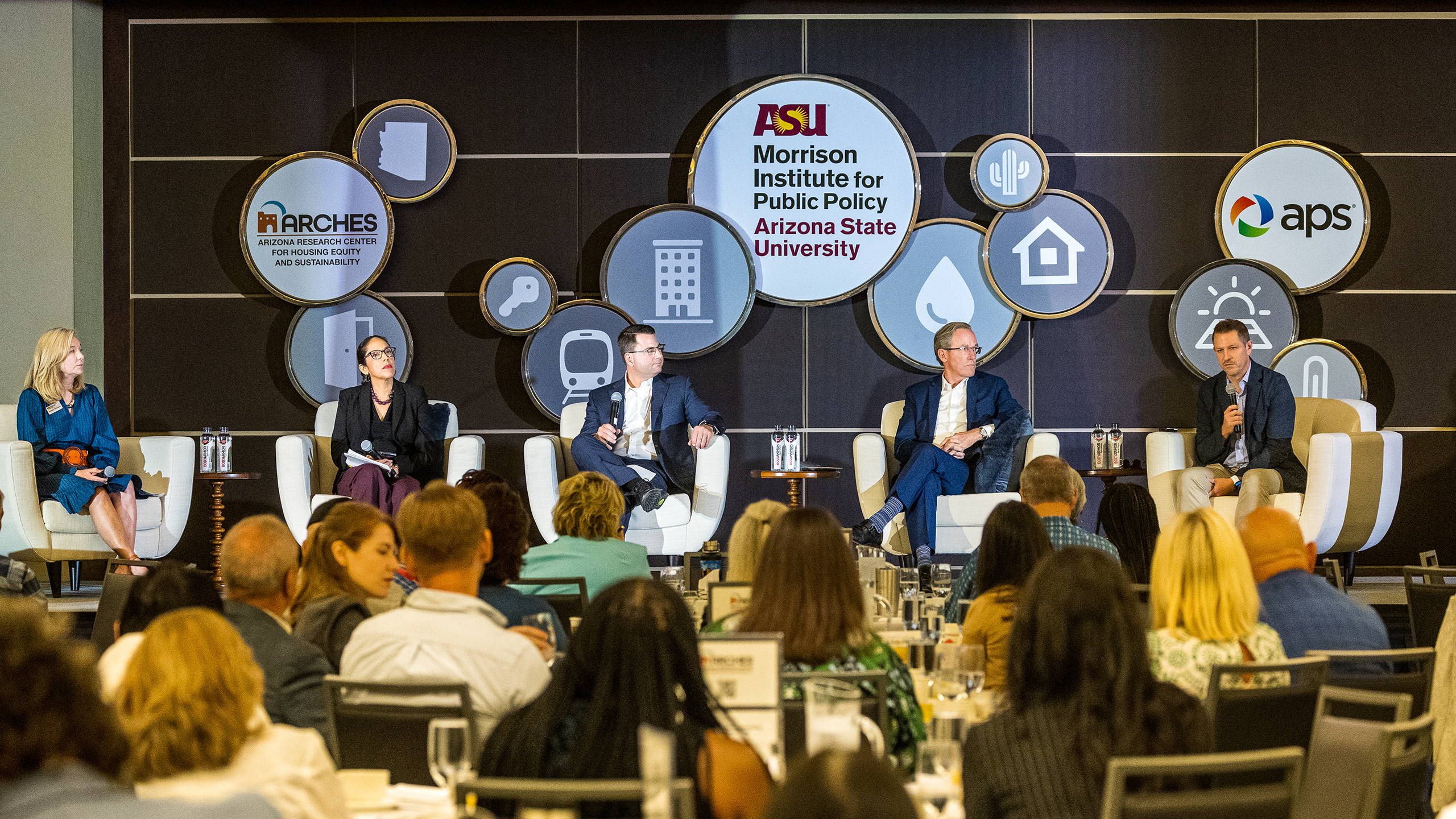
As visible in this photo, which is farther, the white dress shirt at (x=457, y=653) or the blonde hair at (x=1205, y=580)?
the blonde hair at (x=1205, y=580)

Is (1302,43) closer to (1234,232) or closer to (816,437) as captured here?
(1234,232)

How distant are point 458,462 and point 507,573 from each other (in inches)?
130

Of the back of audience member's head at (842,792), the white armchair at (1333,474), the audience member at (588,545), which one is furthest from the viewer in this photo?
the white armchair at (1333,474)

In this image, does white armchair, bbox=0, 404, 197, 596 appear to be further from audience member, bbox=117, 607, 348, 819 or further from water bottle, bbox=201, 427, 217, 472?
audience member, bbox=117, 607, 348, 819

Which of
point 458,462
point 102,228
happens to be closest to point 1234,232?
point 458,462

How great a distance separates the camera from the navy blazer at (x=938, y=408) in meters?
6.25

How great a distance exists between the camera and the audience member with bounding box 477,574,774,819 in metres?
1.52

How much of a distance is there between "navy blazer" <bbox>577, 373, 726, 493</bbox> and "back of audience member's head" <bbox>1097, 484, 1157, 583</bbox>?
2433mm

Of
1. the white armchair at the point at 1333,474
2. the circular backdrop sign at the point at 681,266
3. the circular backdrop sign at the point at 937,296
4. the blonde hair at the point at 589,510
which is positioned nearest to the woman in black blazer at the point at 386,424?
the circular backdrop sign at the point at 681,266

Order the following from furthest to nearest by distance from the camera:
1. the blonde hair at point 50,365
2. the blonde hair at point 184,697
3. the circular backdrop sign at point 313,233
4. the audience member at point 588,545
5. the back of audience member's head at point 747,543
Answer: the circular backdrop sign at point 313,233, the blonde hair at point 50,365, the audience member at point 588,545, the back of audience member's head at point 747,543, the blonde hair at point 184,697

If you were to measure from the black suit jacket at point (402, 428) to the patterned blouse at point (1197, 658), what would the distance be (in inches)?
178

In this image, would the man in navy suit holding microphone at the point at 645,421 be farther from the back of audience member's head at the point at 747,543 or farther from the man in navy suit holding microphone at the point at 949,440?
the back of audience member's head at the point at 747,543

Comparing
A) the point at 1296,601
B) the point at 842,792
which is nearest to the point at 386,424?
the point at 1296,601

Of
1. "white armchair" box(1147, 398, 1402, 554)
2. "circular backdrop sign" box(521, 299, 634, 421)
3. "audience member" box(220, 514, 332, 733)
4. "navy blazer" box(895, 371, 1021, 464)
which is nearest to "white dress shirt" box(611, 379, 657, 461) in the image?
"circular backdrop sign" box(521, 299, 634, 421)
